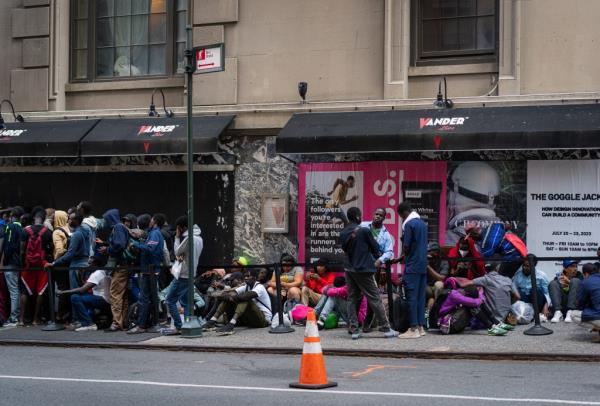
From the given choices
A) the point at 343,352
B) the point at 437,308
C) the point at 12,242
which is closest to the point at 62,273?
the point at 12,242

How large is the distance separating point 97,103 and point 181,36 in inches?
84.7

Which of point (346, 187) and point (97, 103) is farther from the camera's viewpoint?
point (97, 103)

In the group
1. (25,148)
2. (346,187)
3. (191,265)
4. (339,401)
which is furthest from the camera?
(25,148)

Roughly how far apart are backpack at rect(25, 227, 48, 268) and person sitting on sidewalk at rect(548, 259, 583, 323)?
803cm

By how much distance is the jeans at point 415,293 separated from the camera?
13953 millimetres

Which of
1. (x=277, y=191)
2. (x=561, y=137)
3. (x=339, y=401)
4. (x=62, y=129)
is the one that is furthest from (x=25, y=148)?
(x=339, y=401)

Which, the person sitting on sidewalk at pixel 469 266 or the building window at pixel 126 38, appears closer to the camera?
the person sitting on sidewalk at pixel 469 266

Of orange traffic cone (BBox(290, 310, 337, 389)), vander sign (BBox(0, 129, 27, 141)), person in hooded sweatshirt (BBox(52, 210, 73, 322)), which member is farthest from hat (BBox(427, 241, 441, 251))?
vander sign (BBox(0, 129, 27, 141))

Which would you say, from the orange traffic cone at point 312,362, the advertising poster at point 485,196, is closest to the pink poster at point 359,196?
the advertising poster at point 485,196

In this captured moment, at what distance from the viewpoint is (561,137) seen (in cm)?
1520

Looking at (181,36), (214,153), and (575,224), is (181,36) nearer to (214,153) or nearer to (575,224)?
(214,153)

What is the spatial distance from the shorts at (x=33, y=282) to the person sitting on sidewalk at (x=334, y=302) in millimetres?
4538

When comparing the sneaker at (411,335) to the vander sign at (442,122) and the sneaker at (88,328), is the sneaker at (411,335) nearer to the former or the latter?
the vander sign at (442,122)

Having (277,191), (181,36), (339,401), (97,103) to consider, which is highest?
(181,36)
